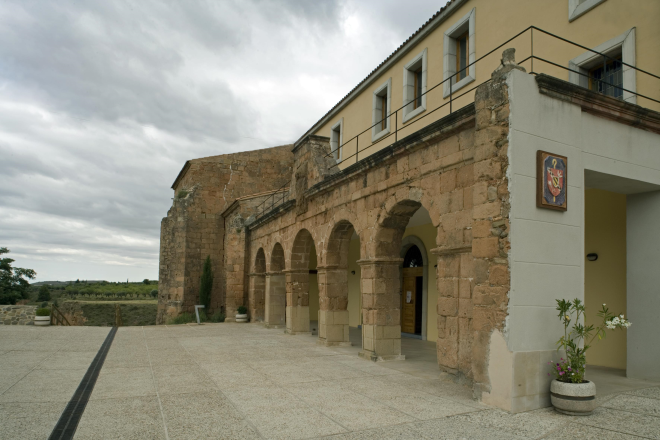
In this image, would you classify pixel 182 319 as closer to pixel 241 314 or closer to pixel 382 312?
pixel 241 314

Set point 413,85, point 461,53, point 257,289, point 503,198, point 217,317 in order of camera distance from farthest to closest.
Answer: point 217,317 → point 257,289 → point 413,85 → point 461,53 → point 503,198

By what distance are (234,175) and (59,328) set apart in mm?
12400

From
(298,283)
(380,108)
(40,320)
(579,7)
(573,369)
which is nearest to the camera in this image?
(573,369)

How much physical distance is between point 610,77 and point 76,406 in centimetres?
916

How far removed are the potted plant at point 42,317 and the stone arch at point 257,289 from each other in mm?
6757

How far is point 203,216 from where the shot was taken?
2414 cm

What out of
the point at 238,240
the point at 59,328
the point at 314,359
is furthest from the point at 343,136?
the point at 59,328

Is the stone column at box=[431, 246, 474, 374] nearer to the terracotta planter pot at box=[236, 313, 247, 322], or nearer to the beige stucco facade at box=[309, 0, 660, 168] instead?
the beige stucco facade at box=[309, 0, 660, 168]

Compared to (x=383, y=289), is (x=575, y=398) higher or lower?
lower

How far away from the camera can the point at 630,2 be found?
760 cm

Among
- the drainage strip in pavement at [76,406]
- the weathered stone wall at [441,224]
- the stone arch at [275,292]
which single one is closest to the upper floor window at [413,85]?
the weathered stone wall at [441,224]

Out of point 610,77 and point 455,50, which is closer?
point 610,77

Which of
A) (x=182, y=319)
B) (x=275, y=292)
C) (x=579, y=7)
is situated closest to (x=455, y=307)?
(x=579, y=7)

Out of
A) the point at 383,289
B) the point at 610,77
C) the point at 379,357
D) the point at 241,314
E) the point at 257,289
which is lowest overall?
the point at 241,314
